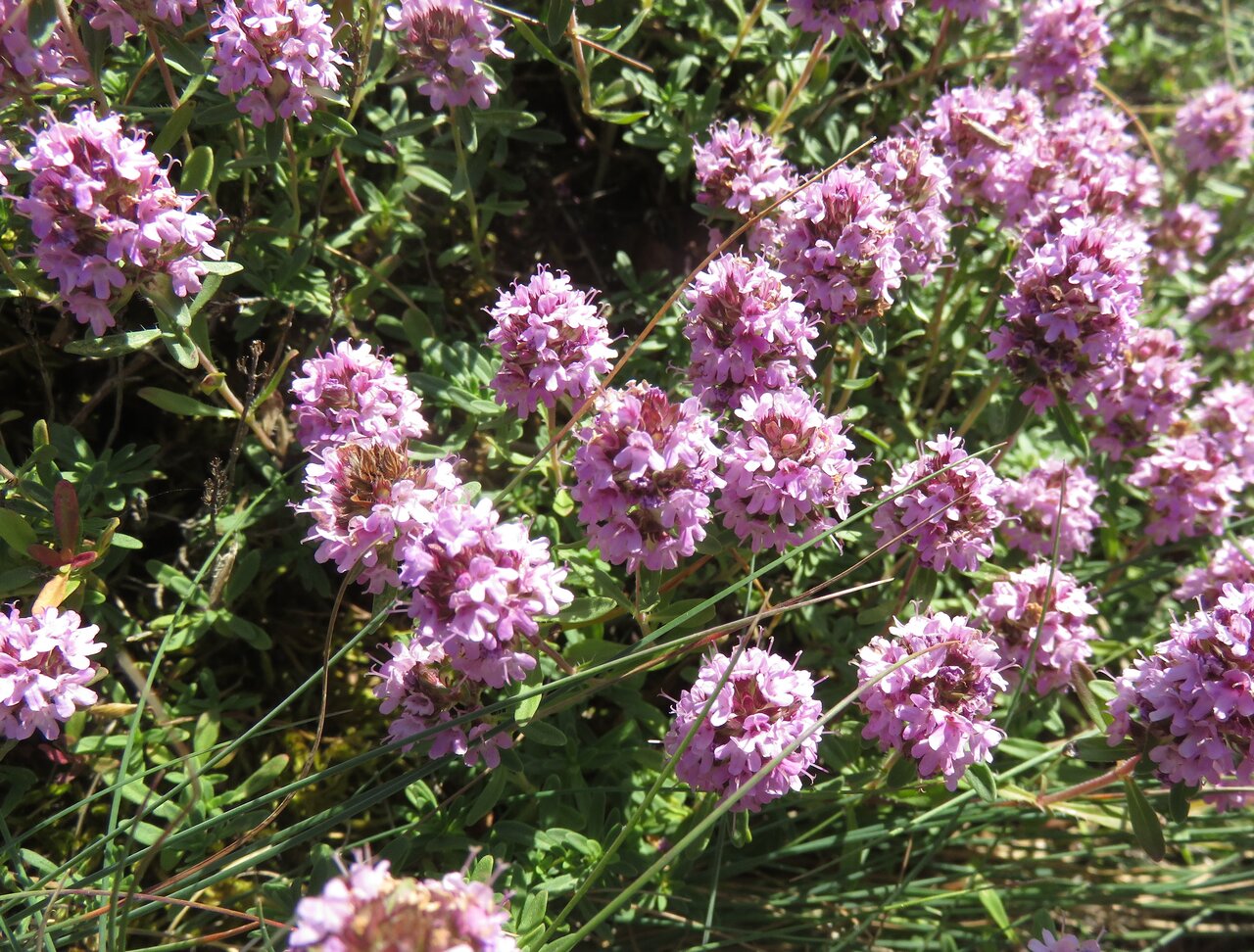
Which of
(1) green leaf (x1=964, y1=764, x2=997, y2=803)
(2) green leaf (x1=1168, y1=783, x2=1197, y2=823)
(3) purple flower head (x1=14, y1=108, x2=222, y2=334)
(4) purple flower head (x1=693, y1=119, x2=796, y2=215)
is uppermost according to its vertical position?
(4) purple flower head (x1=693, y1=119, x2=796, y2=215)

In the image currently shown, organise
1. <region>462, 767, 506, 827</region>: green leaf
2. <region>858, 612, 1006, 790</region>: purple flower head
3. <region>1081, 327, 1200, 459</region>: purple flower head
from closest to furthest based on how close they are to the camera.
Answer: <region>858, 612, 1006, 790</region>: purple flower head, <region>462, 767, 506, 827</region>: green leaf, <region>1081, 327, 1200, 459</region>: purple flower head

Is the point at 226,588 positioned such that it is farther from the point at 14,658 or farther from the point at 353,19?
the point at 353,19

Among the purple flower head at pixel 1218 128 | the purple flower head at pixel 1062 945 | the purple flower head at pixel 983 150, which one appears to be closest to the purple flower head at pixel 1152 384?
the purple flower head at pixel 983 150

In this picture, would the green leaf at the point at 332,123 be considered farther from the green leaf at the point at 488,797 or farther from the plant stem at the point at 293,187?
the green leaf at the point at 488,797

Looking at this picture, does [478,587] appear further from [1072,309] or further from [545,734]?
[1072,309]

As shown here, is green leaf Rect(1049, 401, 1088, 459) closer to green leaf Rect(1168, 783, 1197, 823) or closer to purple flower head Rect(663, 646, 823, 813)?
green leaf Rect(1168, 783, 1197, 823)

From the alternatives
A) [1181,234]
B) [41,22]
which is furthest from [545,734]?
[1181,234]

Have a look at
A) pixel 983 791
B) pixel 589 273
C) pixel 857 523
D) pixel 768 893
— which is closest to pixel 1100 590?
pixel 857 523

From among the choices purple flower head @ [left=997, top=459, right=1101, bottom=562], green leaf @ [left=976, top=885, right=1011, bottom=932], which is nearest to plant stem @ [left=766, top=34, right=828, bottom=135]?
purple flower head @ [left=997, top=459, right=1101, bottom=562]
